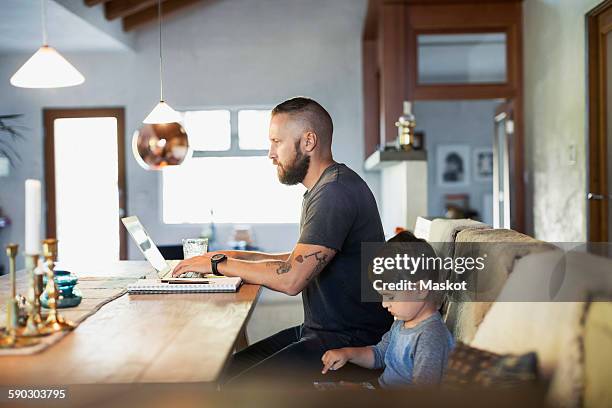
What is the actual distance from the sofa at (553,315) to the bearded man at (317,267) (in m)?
0.51

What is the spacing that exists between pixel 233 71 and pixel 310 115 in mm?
4934

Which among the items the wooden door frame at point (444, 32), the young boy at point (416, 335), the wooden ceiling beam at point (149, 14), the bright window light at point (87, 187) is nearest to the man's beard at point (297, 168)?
the young boy at point (416, 335)

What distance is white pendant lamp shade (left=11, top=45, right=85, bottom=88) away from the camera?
2.93m

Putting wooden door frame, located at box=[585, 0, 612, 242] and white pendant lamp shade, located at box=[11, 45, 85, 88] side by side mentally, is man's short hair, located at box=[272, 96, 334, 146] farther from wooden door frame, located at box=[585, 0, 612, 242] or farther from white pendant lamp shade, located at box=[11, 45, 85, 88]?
wooden door frame, located at box=[585, 0, 612, 242]

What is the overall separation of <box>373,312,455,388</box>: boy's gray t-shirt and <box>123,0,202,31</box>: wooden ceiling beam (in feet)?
18.9

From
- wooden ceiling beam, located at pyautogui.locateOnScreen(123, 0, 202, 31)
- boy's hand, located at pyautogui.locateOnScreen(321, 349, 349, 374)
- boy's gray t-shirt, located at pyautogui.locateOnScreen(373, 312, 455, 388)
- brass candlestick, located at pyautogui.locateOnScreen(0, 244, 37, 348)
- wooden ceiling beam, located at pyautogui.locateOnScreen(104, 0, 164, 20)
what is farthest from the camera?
wooden ceiling beam, located at pyautogui.locateOnScreen(123, 0, 202, 31)

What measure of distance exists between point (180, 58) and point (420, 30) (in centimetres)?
257

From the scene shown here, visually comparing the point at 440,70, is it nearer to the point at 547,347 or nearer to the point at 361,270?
the point at 361,270

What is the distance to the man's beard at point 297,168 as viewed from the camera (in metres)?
2.31

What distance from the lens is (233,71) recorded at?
7.09m

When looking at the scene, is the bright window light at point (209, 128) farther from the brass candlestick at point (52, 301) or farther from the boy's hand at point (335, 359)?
the brass candlestick at point (52, 301)

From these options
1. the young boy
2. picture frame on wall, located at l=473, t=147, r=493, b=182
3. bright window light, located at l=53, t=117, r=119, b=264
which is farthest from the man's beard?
picture frame on wall, located at l=473, t=147, r=493, b=182

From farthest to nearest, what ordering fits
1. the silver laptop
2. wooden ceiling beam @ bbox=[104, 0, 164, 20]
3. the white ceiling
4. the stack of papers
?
wooden ceiling beam @ bbox=[104, 0, 164, 20]
the white ceiling
the silver laptop
the stack of papers

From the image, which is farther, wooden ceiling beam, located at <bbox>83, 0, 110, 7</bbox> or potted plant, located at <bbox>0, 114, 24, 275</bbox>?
potted plant, located at <bbox>0, 114, 24, 275</bbox>
